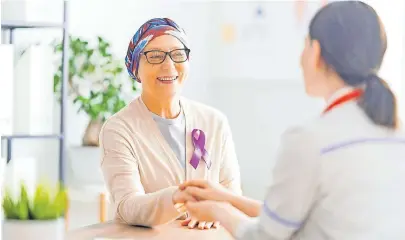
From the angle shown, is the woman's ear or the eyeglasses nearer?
the woman's ear

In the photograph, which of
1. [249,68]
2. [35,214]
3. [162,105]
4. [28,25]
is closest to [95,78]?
[28,25]

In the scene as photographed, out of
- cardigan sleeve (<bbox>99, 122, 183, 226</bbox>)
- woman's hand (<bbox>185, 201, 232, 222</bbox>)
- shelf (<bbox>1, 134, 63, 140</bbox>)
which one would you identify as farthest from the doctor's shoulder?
shelf (<bbox>1, 134, 63, 140</bbox>)

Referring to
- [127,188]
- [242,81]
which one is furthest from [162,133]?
[242,81]

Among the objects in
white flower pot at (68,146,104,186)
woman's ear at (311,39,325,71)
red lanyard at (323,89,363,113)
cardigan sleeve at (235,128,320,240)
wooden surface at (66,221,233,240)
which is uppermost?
woman's ear at (311,39,325,71)

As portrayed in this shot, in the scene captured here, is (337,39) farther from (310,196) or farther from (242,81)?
Answer: (242,81)

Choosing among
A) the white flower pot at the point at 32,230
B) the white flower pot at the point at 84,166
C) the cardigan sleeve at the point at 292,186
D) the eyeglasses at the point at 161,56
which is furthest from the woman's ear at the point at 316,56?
the white flower pot at the point at 84,166

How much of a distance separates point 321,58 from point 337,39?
4 cm

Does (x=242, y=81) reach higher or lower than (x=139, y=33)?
lower

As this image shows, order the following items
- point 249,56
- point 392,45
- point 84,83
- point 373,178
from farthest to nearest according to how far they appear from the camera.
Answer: point 249,56 < point 84,83 < point 392,45 < point 373,178

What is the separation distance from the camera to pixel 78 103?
128 inches

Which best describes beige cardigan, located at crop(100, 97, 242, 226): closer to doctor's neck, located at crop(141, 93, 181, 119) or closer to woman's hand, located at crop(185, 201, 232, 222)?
doctor's neck, located at crop(141, 93, 181, 119)

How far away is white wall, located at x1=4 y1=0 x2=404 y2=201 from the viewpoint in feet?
11.3

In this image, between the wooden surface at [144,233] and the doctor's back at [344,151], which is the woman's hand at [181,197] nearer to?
the wooden surface at [144,233]

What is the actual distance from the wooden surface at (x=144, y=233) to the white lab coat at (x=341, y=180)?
496mm
